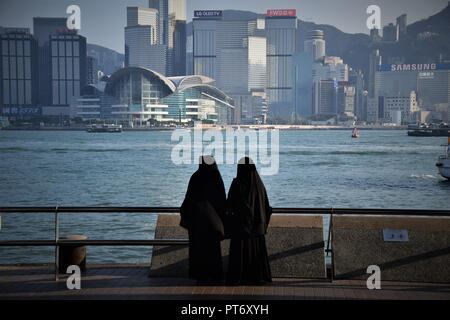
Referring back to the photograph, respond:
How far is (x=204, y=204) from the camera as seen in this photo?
609cm

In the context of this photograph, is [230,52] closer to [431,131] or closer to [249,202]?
[431,131]

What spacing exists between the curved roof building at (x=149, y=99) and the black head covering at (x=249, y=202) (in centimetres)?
12965

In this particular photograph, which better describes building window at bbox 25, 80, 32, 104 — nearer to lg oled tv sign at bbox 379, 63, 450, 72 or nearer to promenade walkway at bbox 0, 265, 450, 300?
lg oled tv sign at bbox 379, 63, 450, 72

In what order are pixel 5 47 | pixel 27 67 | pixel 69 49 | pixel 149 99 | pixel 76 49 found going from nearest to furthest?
pixel 5 47 → pixel 27 67 → pixel 69 49 → pixel 76 49 → pixel 149 99

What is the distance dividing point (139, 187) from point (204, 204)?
39715 mm

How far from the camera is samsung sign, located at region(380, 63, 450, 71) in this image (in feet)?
416

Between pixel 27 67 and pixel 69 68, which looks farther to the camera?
pixel 69 68

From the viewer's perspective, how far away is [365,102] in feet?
544

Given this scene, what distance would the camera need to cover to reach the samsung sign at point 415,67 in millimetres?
126681

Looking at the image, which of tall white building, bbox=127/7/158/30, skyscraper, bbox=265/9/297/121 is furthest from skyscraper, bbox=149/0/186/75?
skyscraper, bbox=265/9/297/121

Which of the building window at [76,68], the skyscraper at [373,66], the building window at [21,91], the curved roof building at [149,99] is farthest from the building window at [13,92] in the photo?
the skyscraper at [373,66]

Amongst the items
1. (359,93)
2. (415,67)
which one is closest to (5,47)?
(415,67)

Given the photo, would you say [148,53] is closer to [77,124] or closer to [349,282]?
[77,124]
